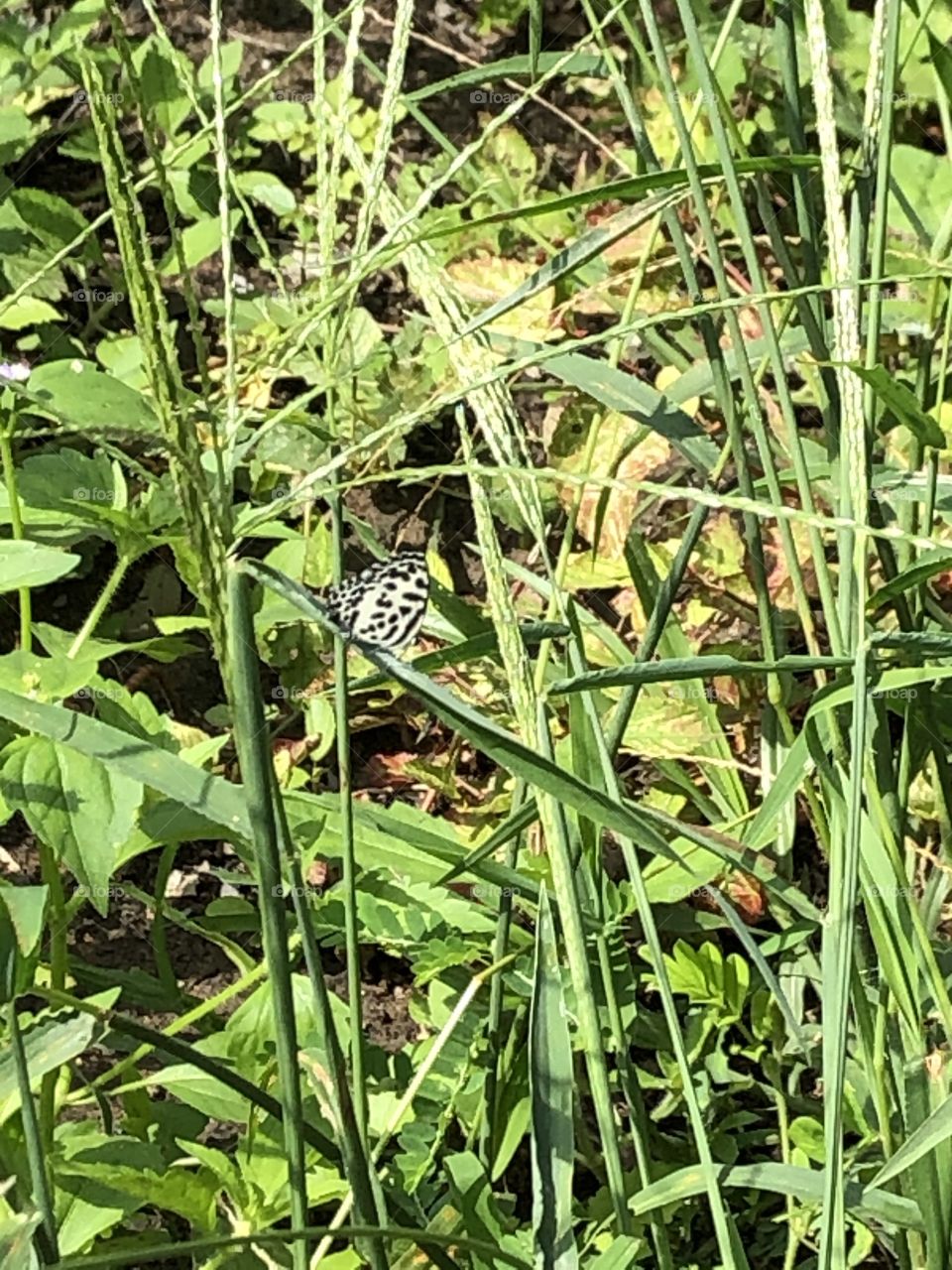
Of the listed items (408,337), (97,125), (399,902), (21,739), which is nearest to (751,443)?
(408,337)

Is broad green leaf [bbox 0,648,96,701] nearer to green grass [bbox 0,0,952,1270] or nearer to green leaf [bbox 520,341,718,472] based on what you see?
green grass [bbox 0,0,952,1270]

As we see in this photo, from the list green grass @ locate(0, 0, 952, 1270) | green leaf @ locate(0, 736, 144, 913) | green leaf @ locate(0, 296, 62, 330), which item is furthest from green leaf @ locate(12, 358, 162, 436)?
green leaf @ locate(0, 736, 144, 913)

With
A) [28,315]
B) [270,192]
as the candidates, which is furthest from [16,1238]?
[270,192]

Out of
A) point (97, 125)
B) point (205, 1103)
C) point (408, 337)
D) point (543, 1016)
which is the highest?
point (97, 125)

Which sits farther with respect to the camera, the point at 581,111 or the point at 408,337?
the point at 581,111

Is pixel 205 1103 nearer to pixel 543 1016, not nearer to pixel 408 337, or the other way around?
pixel 543 1016

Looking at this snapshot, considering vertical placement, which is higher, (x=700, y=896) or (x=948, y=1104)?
(x=948, y=1104)
